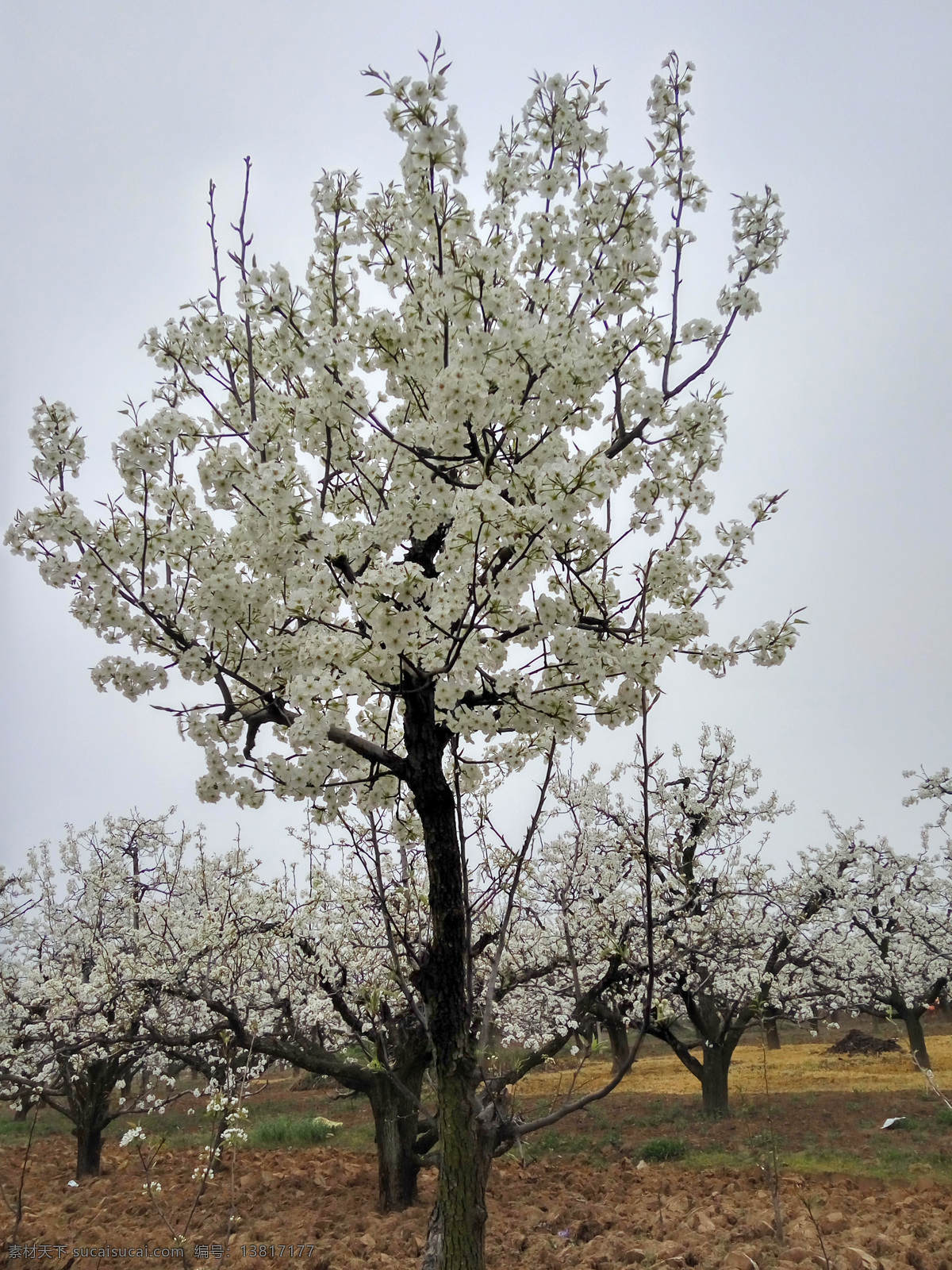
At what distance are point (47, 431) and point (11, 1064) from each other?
35.3 ft

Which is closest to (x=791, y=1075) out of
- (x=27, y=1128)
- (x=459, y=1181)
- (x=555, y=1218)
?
(x=555, y=1218)

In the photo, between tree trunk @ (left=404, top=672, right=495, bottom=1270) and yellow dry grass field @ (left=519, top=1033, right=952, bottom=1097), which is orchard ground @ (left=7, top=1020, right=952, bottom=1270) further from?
yellow dry grass field @ (left=519, top=1033, right=952, bottom=1097)

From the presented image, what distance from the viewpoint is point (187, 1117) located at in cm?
1995

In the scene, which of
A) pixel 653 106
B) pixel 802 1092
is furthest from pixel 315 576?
pixel 802 1092

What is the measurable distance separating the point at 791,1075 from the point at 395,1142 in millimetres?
19122

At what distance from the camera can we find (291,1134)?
14.5 metres

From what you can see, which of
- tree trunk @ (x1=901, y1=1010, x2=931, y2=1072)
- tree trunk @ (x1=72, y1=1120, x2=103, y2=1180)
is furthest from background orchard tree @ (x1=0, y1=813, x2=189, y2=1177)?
tree trunk @ (x1=901, y1=1010, x2=931, y2=1072)

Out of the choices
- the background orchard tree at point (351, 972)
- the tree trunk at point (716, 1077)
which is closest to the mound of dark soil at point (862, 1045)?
the tree trunk at point (716, 1077)

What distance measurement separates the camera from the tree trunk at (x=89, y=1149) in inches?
457

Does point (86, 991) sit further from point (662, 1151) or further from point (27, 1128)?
point (27, 1128)

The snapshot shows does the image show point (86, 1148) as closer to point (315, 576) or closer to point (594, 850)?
point (594, 850)

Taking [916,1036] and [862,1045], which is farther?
[862,1045]

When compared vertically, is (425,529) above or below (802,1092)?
above

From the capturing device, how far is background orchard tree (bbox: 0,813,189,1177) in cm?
937
